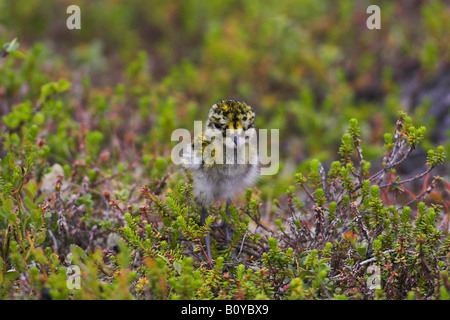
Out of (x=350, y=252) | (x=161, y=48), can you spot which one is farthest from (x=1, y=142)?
(x=161, y=48)

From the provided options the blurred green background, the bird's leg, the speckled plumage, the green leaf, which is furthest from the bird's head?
the blurred green background

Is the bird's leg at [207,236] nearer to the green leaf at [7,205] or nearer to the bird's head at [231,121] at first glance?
the bird's head at [231,121]

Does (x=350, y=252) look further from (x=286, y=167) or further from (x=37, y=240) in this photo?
(x=286, y=167)

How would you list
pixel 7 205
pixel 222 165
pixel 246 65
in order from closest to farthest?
pixel 7 205 < pixel 222 165 < pixel 246 65

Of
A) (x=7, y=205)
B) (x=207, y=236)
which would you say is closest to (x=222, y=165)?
(x=207, y=236)

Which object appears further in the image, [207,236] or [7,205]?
[207,236]

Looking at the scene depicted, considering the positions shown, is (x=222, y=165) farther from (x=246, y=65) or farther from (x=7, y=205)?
(x=246, y=65)

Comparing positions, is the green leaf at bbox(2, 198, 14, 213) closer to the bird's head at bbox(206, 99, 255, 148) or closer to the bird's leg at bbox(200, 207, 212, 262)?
the bird's leg at bbox(200, 207, 212, 262)
